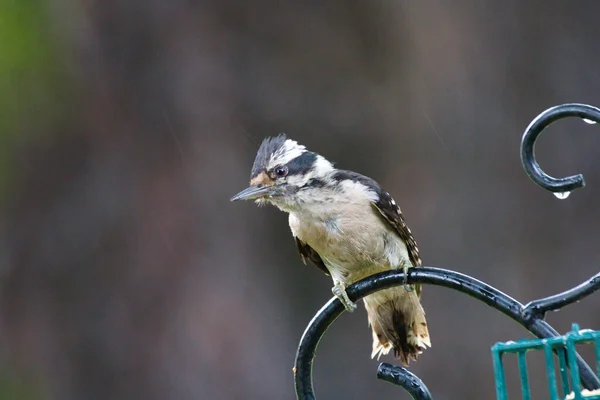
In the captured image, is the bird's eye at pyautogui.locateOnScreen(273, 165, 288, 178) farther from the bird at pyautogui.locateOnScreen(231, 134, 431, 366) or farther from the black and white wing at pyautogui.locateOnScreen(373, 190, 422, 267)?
the black and white wing at pyautogui.locateOnScreen(373, 190, 422, 267)

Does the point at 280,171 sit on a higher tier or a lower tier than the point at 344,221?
higher

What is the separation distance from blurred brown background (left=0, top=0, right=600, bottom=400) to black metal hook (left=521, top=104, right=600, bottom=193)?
498cm

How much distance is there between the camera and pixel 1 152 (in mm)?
7477

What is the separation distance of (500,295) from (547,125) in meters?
0.57

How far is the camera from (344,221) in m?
4.47

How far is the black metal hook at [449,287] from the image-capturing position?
2664mm

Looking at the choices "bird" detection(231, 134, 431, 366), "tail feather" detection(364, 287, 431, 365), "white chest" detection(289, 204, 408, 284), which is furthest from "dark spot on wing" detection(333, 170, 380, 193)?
"tail feather" detection(364, 287, 431, 365)

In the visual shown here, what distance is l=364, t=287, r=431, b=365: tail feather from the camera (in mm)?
4574

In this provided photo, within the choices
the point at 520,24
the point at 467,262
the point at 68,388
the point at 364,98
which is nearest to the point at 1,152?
the point at 68,388

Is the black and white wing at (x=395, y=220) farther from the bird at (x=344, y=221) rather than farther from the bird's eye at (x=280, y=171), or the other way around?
the bird's eye at (x=280, y=171)

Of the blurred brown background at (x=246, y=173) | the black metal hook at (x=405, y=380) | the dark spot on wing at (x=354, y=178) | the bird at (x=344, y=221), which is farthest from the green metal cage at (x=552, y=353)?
the blurred brown background at (x=246, y=173)

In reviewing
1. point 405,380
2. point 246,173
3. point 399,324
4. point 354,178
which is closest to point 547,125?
point 405,380

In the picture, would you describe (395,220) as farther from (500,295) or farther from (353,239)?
(500,295)

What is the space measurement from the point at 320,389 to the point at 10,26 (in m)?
4.32
